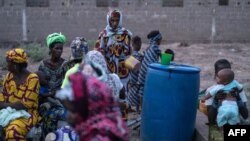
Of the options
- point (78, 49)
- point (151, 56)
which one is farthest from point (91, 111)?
point (151, 56)

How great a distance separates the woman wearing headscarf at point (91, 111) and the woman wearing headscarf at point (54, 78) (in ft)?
6.34

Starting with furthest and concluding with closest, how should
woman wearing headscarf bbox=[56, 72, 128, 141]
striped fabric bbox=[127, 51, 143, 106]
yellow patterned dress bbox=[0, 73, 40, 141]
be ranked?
striped fabric bbox=[127, 51, 143, 106], yellow patterned dress bbox=[0, 73, 40, 141], woman wearing headscarf bbox=[56, 72, 128, 141]

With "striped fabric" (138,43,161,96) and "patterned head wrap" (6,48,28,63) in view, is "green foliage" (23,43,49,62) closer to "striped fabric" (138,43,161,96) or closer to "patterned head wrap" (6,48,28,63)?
"striped fabric" (138,43,161,96)

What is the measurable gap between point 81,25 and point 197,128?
10.7 metres

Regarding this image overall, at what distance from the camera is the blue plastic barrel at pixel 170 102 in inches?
174

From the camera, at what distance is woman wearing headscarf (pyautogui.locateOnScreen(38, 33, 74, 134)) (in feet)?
15.0

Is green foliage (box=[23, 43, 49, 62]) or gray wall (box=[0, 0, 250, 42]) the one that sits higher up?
gray wall (box=[0, 0, 250, 42])

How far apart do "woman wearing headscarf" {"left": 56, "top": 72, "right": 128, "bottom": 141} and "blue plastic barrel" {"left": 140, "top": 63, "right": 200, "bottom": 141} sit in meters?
1.87

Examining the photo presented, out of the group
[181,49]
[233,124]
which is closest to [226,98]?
[233,124]

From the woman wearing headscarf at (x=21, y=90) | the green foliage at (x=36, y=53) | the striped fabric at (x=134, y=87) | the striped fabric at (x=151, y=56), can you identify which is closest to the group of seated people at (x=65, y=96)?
the woman wearing headscarf at (x=21, y=90)

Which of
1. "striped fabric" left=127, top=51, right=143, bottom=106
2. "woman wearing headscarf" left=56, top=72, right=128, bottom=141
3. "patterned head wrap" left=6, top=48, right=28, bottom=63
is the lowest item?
"striped fabric" left=127, top=51, right=143, bottom=106

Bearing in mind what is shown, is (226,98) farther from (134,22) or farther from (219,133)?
(134,22)

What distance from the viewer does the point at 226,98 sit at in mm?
4668

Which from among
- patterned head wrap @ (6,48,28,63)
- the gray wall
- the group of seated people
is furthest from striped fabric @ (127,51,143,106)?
the gray wall
